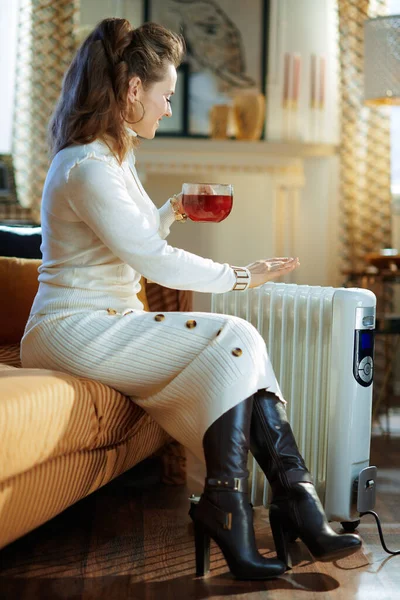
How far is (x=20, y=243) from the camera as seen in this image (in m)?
2.61

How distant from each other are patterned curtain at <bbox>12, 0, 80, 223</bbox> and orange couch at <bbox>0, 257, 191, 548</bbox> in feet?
6.47

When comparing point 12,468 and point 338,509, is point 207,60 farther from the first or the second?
point 12,468

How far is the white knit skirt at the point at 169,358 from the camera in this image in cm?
168

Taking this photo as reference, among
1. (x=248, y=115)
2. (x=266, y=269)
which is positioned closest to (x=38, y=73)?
(x=248, y=115)

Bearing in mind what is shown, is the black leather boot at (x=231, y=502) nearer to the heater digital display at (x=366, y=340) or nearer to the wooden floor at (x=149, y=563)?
the wooden floor at (x=149, y=563)

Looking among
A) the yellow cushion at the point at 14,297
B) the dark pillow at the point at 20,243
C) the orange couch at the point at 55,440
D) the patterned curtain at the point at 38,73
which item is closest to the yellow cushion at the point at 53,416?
the orange couch at the point at 55,440

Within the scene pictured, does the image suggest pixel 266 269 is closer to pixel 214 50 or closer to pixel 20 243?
pixel 20 243

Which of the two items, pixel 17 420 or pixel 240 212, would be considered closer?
pixel 17 420

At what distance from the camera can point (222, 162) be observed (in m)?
4.02

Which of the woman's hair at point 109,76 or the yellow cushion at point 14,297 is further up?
the woman's hair at point 109,76

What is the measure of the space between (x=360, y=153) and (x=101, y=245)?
2546 mm

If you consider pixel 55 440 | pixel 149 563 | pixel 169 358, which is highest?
pixel 169 358

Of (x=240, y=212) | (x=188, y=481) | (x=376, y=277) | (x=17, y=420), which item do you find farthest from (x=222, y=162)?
(x=17, y=420)

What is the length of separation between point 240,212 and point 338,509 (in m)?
2.50
